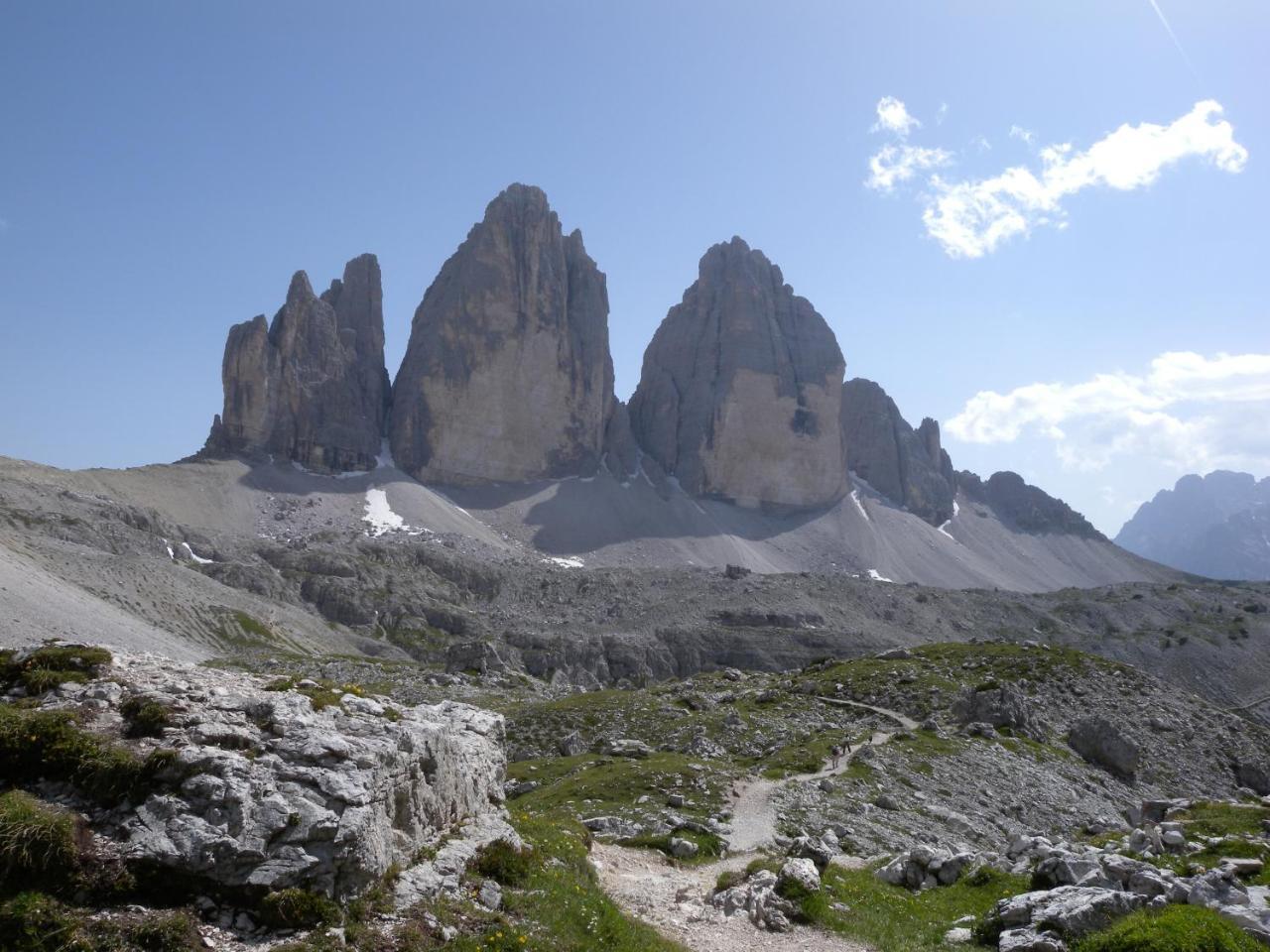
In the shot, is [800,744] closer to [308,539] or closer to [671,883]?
[671,883]

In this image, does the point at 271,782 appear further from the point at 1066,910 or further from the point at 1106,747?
the point at 1106,747

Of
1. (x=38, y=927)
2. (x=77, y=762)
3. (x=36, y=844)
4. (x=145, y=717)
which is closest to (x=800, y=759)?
(x=145, y=717)

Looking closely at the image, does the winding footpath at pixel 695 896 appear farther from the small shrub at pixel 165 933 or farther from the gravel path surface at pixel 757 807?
the small shrub at pixel 165 933

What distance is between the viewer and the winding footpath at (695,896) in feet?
55.1

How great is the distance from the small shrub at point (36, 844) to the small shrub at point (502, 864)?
6292 mm

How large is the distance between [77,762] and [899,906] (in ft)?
54.5

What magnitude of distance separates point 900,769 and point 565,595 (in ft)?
361

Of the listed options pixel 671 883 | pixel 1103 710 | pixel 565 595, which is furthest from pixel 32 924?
pixel 565 595

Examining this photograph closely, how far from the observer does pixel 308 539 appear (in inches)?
5792

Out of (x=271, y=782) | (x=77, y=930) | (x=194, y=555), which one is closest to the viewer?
(x=77, y=930)

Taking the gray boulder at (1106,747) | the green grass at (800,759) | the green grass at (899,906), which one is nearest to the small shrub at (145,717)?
the green grass at (899,906)

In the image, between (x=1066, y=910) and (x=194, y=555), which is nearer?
(x=1066, y=910)

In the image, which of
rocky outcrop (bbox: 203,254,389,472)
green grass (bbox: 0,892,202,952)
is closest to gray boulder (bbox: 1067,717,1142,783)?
green grass (bbox: 0,892,202,952)

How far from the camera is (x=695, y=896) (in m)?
19.5
